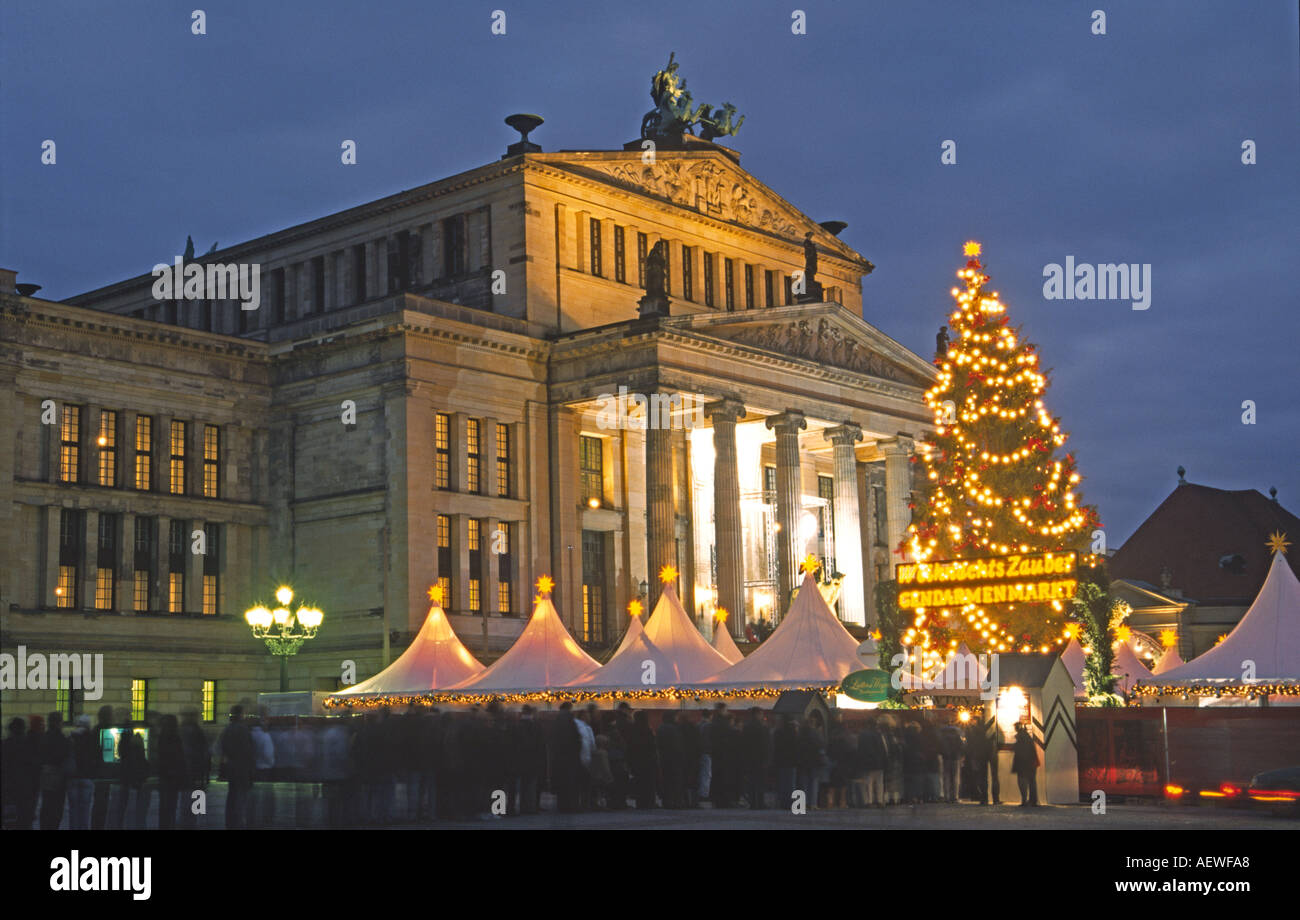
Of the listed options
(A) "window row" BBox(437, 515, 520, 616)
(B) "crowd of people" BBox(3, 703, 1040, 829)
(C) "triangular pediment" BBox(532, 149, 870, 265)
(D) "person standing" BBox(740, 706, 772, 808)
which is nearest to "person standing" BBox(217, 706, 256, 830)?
(B) "crowd of people" BBox(3, 703, 1040, 829)

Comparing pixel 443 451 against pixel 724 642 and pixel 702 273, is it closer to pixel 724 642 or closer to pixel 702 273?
pixel 724 642

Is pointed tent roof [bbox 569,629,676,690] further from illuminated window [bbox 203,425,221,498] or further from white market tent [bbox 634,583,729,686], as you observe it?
illuminated window [bbox 203,425,221,498]

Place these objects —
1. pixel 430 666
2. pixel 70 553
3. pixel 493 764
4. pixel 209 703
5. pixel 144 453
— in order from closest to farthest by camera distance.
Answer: pixel 493 764 < pixel 430 666 < pixel 70 553 < pixel 144 453 < pixel 209 703

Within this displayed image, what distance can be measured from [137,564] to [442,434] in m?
10.5

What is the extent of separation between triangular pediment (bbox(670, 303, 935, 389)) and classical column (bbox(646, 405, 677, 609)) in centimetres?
402

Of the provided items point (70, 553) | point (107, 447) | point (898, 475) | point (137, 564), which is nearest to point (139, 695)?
point (137, 564)

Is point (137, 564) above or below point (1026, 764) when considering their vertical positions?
above

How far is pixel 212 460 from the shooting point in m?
56.6

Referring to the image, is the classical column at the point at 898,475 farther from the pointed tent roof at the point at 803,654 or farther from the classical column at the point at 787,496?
the pointed tent roof at the point at 803,654

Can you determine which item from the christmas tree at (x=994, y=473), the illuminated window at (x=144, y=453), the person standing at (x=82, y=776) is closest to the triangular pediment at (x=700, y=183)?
the illuminated window at (x=144, y=453)

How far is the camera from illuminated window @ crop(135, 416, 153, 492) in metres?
54.3

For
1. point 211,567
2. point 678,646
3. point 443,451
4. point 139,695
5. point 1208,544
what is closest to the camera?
point 678,646
